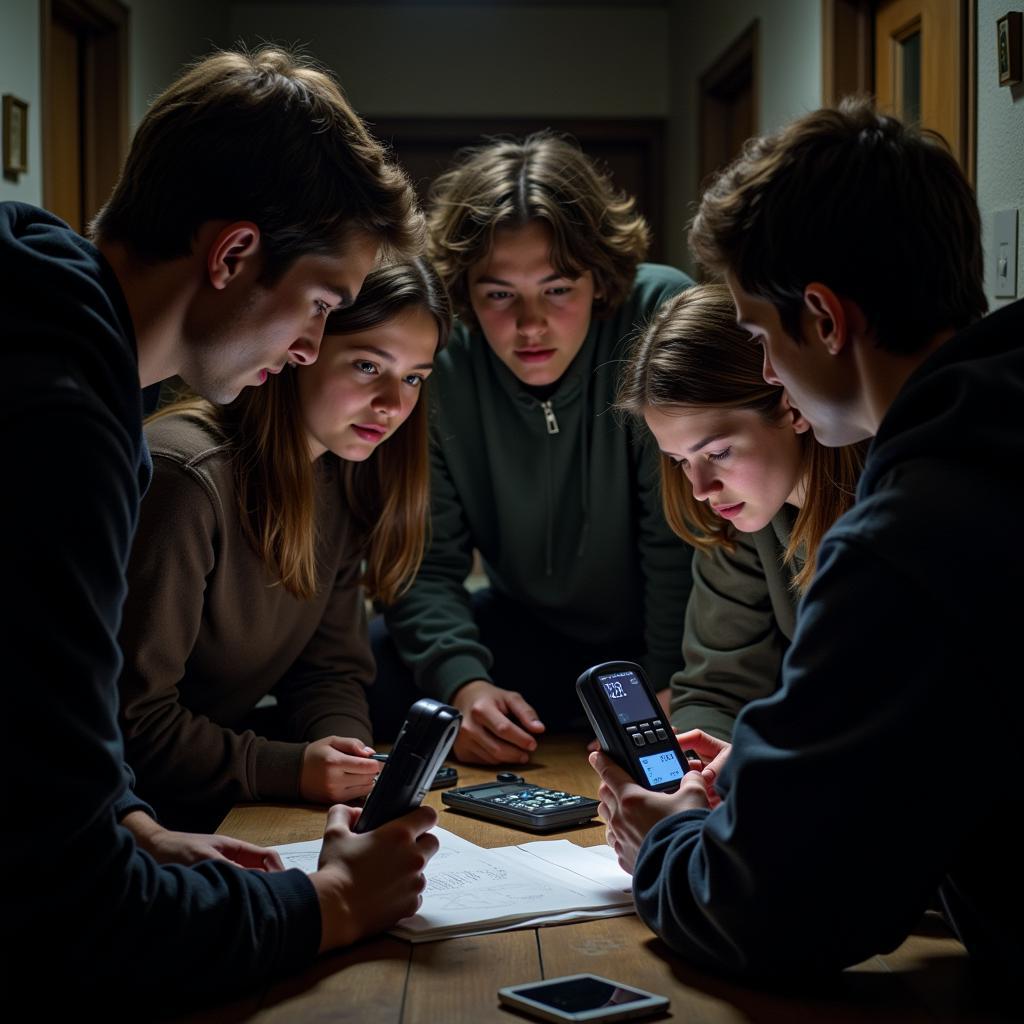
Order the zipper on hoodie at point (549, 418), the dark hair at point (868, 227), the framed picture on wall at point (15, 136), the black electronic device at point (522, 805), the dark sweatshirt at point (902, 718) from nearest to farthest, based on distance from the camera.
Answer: the dark sweatshirt at point (902, 718), the dark hair at point (868, 227), the black electronic device at point (522, 805), the zipper on hoodie at point (549, 418), the framed picture on wall at point (15, 136)

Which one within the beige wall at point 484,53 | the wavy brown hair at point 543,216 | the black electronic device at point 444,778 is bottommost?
the black electronic device at point 444,778

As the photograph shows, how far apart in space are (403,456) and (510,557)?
1.36ft

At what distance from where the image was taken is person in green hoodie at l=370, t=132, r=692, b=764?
2156 millimetres

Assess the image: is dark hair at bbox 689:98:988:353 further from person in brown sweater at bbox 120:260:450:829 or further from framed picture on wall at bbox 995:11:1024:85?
framed picture on wall at bbox 995:11:1024:85

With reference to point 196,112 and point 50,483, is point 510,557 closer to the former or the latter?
point 196,112

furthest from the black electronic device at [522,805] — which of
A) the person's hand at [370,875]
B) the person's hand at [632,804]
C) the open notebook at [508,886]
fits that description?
the person's hand at [370,875]

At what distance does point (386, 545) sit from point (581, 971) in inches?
41.6

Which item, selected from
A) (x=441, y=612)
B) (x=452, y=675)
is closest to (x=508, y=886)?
(x=452, y=675)

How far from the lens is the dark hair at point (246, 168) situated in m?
1.15

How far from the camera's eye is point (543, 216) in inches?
83.9

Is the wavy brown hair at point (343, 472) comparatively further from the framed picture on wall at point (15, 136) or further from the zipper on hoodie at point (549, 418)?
the framed picture on wall at point (15, 136)

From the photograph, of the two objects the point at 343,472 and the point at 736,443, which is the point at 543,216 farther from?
the point at 736,443

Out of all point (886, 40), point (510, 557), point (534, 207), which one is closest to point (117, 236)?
point (534, 207)

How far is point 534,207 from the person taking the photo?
2135 millimetres
